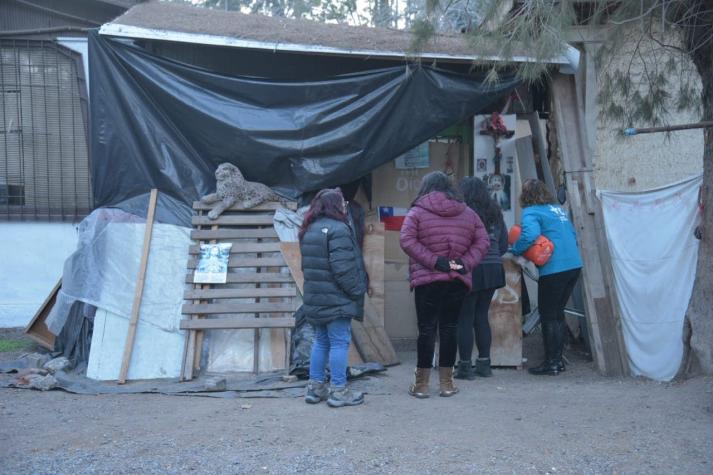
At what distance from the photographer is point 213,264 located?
22.4 ft

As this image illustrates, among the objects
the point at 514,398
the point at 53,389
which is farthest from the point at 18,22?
the point at 514,398

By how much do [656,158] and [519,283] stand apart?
2577 mm

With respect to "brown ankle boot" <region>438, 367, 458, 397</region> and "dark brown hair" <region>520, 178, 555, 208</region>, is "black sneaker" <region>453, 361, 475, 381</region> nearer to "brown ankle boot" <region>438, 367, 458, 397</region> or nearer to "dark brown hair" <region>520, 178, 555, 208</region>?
"brown ankle boot" <region>438, 367, 458, 397</region>

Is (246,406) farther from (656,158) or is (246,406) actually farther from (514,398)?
(656,158)

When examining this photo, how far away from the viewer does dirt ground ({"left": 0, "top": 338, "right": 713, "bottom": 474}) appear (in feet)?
15.1

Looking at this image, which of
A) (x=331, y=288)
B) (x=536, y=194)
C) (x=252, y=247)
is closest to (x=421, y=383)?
(x=331, y=288)

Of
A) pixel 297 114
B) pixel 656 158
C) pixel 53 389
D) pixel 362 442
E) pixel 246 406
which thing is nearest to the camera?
pixel 362 442

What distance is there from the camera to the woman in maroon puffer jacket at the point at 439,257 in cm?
584

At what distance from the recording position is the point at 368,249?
7.78m

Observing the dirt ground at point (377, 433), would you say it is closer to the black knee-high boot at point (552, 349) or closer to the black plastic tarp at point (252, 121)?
the black knee-high boot at point (552, 349)

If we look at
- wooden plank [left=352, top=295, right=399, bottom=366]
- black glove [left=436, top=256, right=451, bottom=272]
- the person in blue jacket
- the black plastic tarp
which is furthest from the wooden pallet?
the person in blue jacket

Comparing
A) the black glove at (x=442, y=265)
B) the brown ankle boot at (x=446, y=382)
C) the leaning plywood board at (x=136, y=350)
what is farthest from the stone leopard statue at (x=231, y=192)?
the brown ankle boot at (x=446, y=382)

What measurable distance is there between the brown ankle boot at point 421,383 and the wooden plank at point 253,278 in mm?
1529

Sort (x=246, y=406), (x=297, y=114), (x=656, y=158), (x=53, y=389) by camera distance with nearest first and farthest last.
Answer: (x=246, y=406) < (x=53, y=389) < (x=297, y=114) < (x=656, y=158)
